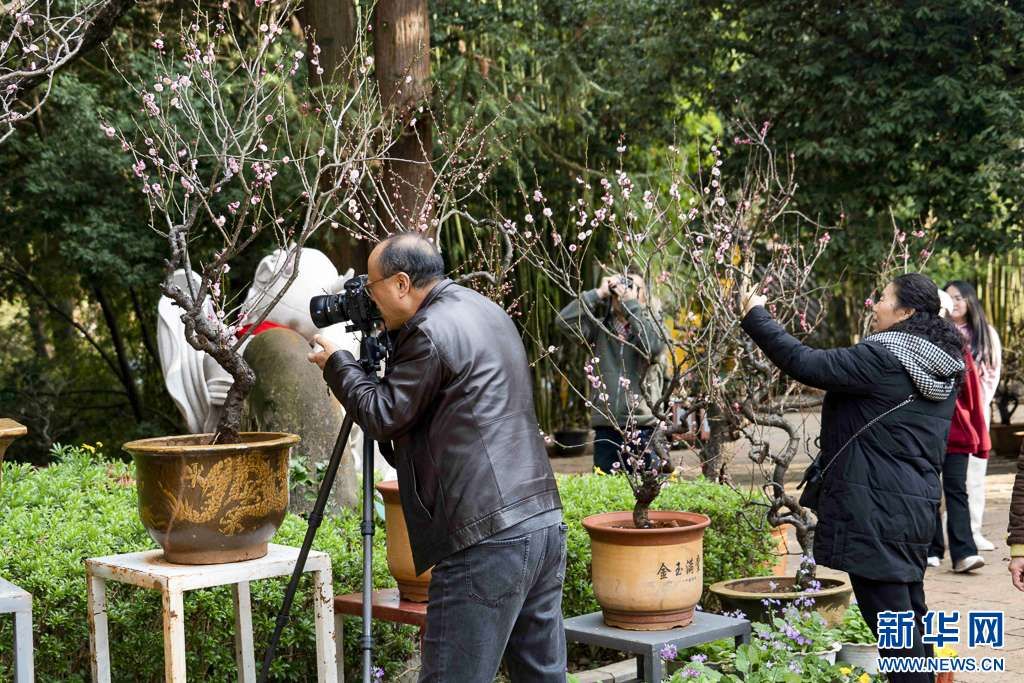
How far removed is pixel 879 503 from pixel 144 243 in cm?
876

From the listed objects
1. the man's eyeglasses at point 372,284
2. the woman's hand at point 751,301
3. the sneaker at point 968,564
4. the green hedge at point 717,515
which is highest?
the man's eyeglasses at point 372,284

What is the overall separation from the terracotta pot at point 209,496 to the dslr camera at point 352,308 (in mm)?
451

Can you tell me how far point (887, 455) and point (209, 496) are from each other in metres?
2.37

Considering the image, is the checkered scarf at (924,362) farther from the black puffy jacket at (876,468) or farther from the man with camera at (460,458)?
the man with camera at (460,458)

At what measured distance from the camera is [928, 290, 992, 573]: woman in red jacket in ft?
23.9

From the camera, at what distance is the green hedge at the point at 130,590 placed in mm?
4453

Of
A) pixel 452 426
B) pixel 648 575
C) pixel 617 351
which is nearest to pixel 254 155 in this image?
pixel 617 351

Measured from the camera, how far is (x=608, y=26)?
13.1 metres

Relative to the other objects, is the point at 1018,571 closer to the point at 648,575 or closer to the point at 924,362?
the point at 924,362

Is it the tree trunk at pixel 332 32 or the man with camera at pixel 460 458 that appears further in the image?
the tree trunk at pixel 332 32

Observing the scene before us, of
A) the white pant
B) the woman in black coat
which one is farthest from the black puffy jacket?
the white pant

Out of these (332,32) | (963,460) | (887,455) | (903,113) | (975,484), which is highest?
(332,32)

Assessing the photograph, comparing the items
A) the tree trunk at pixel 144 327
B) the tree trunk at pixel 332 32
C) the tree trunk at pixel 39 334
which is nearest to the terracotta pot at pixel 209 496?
the tree trunk at pixel 332 32

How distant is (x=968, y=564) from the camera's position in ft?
24.4
